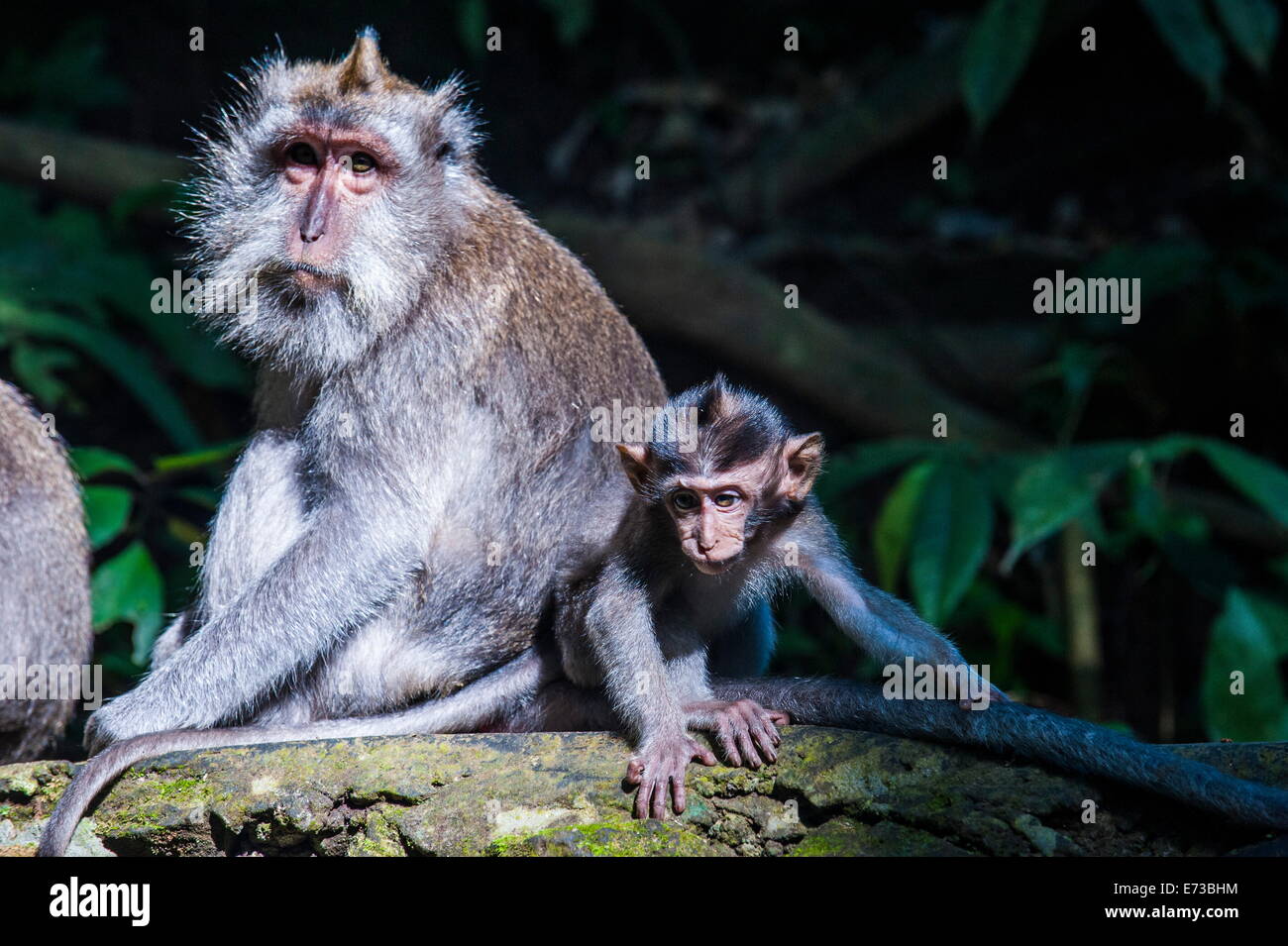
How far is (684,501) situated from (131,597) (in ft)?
13.2

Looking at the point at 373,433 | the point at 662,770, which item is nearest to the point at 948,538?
the point at 662,770

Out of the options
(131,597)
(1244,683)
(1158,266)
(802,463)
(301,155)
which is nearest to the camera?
(802,463)

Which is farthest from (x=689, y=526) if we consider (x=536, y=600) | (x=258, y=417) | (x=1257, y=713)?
(x=1257, y=713)

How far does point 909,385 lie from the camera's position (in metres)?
11.7

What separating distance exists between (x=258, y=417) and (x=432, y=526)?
3.82 ft

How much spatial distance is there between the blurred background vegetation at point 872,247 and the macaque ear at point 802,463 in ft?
8.86

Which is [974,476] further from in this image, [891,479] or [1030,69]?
[1030,69]

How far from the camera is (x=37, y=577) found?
6613mm

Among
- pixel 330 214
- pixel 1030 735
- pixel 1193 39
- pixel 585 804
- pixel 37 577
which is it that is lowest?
pixel 585 804

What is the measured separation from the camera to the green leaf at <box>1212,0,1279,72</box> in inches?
391

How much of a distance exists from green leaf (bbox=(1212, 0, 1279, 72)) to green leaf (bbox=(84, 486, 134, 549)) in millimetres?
8473

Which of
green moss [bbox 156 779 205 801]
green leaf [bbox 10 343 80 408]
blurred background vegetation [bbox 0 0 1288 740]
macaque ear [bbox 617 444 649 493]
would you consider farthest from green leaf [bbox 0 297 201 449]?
macaque ear [bbox 617 444 649 493]

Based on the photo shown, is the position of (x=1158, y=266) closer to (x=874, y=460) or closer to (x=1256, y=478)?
(x=1256, y=478)

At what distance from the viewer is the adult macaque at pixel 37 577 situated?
6.54 meters
